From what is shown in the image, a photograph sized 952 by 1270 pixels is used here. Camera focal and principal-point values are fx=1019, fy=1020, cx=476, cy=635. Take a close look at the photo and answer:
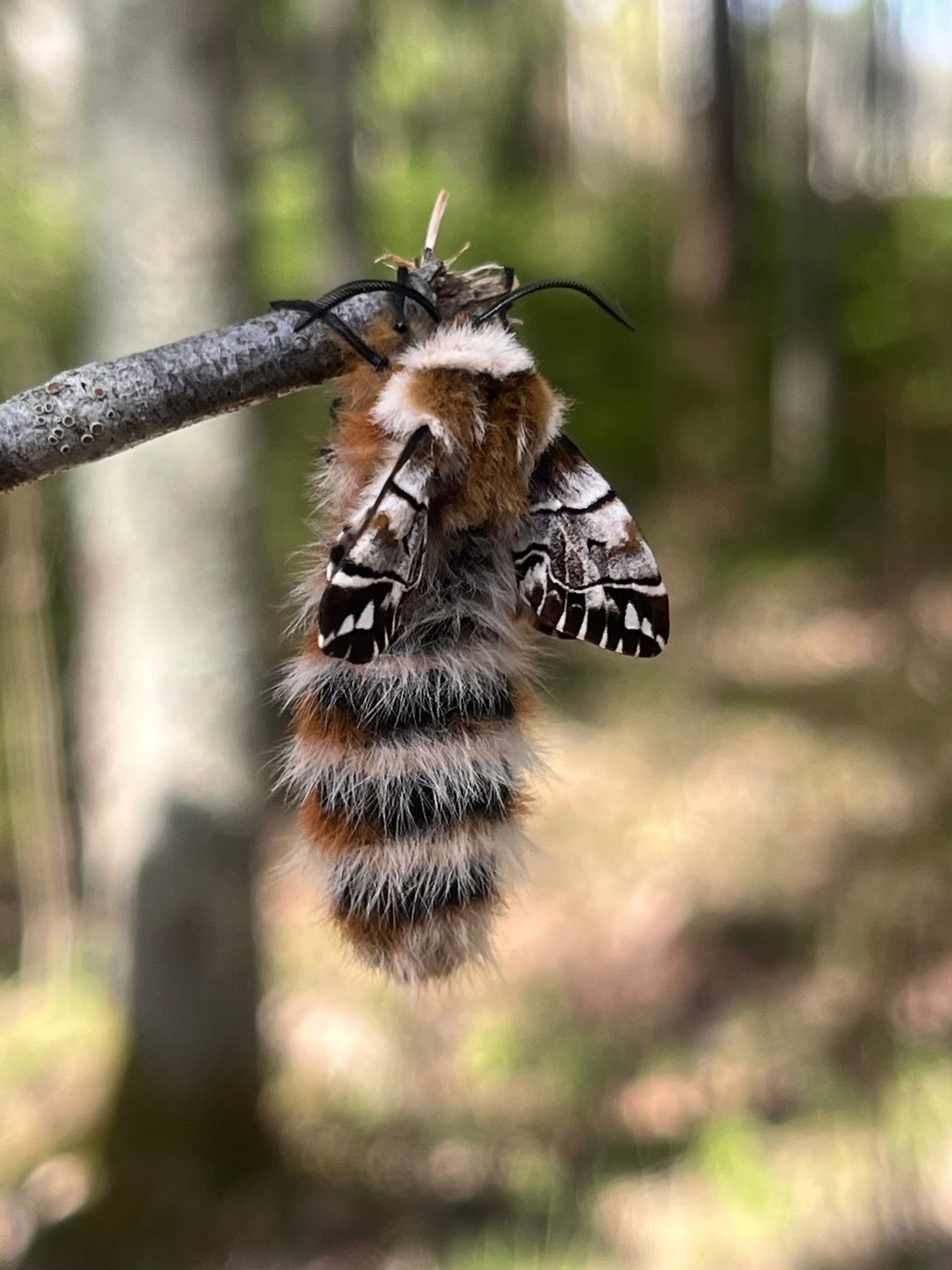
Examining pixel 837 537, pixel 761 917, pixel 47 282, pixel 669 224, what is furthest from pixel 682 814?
pixel 669 224

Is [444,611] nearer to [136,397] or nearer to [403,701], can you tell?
[403,701]

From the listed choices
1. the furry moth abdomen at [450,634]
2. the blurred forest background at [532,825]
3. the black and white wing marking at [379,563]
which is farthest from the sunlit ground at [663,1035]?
the black and white wing marking at [379,563]

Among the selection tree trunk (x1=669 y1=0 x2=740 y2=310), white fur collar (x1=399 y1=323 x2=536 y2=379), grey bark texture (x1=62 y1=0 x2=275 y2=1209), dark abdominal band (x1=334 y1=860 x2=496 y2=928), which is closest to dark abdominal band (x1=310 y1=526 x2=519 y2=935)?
dark abdominal band (x1=334 y1=860 x2=496 y2=928)

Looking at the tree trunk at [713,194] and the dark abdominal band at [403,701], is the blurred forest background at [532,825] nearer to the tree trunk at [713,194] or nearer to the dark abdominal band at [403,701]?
the dark abdominal band at [403,701]

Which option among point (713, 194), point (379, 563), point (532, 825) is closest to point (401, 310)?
point (379, 563)

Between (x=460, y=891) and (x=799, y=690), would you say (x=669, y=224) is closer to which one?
(x=799, y=690)

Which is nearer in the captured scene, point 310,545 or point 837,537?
point 310,545

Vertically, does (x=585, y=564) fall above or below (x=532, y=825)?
above
